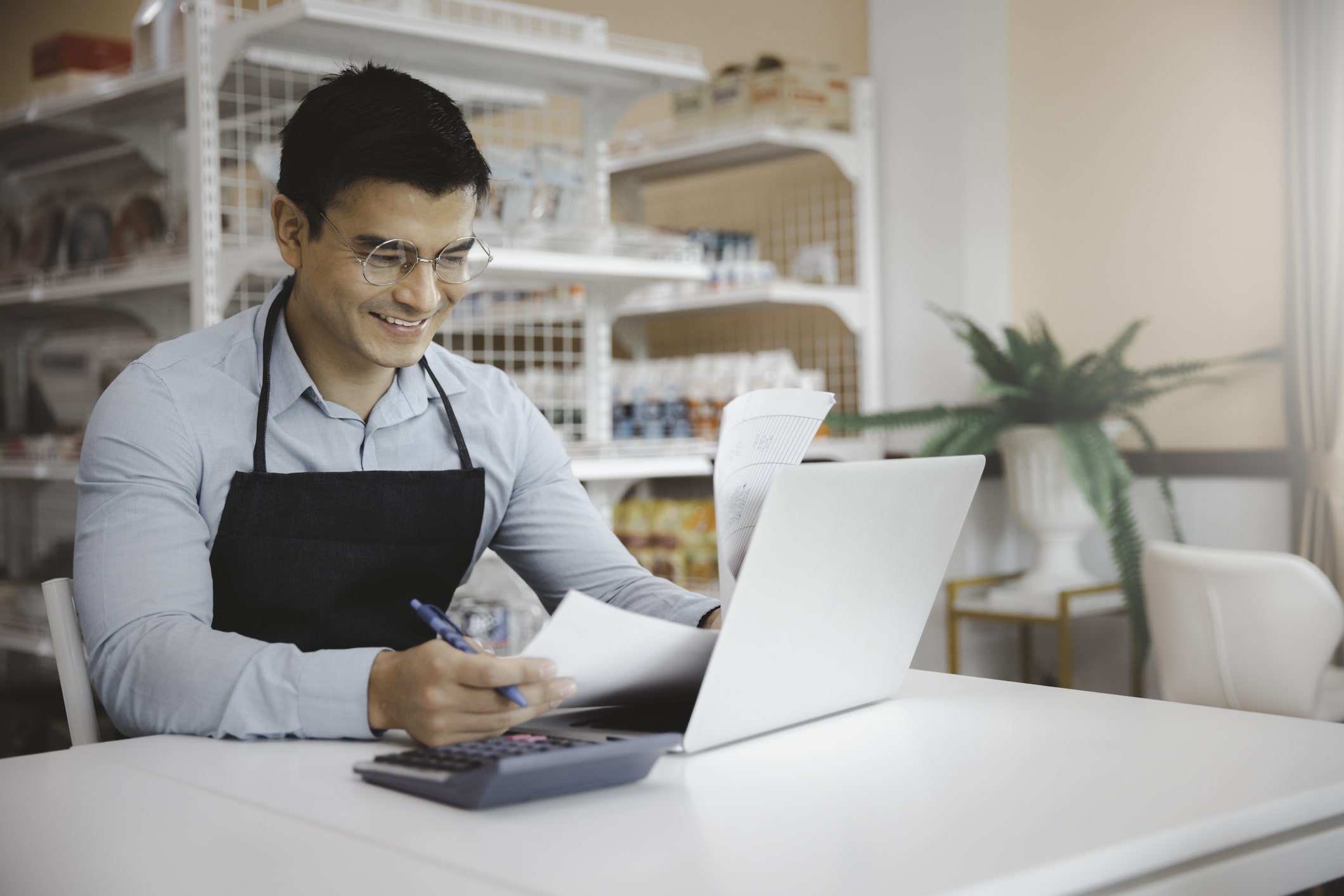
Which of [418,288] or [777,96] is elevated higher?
[777,96]

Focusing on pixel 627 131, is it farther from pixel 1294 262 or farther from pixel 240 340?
pixel 240 340

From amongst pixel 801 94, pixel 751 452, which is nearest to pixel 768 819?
pixel 751 452

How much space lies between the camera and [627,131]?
4.73 metres

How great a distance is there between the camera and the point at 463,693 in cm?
100

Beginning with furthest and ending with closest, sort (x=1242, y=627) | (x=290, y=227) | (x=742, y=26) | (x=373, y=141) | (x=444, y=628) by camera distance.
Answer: (x=742, y=26) < (x=1242, y=627) < (x=290, y=227) < (x=373, y=141) < (x=444, y=628)

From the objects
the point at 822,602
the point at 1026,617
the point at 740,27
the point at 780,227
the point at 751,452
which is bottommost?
the point at 1026,617

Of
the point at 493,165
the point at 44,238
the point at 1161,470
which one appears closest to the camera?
the point at 493,165

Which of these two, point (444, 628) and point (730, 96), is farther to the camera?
point (730, 96)

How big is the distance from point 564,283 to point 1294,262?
1791mm

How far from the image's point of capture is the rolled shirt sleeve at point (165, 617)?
1104 millimetres

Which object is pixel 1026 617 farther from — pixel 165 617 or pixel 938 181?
pixel 165 617

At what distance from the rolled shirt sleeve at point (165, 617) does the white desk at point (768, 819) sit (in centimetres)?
3

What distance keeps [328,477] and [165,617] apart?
10.7 inches

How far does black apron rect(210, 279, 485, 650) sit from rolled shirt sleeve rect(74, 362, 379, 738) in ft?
0.19
